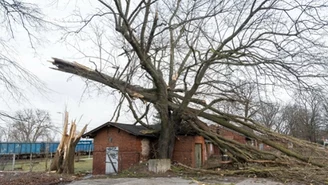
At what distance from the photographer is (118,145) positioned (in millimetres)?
21109

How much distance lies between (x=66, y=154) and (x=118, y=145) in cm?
478

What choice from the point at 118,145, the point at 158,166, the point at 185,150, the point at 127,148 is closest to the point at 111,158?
the point at 118,145

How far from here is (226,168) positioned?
1422cm

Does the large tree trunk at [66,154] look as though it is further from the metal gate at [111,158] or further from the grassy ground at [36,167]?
the metal gate at [111,158]

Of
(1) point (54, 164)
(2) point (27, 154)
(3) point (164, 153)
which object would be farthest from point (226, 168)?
(2) point (27, 154)

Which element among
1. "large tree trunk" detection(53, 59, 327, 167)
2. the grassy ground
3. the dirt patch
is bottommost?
the grassy ground

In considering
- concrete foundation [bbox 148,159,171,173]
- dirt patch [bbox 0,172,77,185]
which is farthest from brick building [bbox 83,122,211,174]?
dirt patch [bbox 0,172,77,185]

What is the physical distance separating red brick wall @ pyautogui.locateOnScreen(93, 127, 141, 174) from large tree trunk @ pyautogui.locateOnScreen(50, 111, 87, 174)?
3740mm

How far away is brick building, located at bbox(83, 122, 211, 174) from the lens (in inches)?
797

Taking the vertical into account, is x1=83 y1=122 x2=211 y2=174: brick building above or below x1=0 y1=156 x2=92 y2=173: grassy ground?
above

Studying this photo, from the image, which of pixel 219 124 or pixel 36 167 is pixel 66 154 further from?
pixel 36 167

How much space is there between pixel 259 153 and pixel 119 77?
7325 millimetres

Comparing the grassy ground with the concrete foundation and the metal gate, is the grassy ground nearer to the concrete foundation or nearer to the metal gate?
the metal gate

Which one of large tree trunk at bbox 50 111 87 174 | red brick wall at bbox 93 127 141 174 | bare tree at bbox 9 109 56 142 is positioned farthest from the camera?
red brick wall at bbox 93 127 141 174
